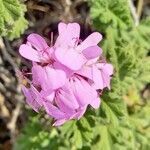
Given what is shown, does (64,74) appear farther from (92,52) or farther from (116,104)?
(116,104)

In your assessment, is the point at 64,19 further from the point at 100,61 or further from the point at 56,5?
the point at 100,61

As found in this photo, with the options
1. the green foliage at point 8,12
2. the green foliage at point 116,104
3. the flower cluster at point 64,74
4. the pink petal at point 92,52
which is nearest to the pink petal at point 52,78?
the flower cluster at point 64,74

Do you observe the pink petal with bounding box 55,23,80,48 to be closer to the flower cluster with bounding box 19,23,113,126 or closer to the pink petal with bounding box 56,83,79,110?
the flower cluster with bounding box 19,23,113,126

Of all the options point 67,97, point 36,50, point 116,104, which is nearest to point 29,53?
point 36,50

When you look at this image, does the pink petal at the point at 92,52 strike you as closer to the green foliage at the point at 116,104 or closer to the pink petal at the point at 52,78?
the pink petal at the point at 52,78

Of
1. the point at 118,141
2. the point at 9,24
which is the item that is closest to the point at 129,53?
the point at 118,141

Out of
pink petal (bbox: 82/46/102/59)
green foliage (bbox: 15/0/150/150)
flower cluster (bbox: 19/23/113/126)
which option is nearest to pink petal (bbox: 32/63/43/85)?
flower cluster (bbox: 19/23/113/126)
